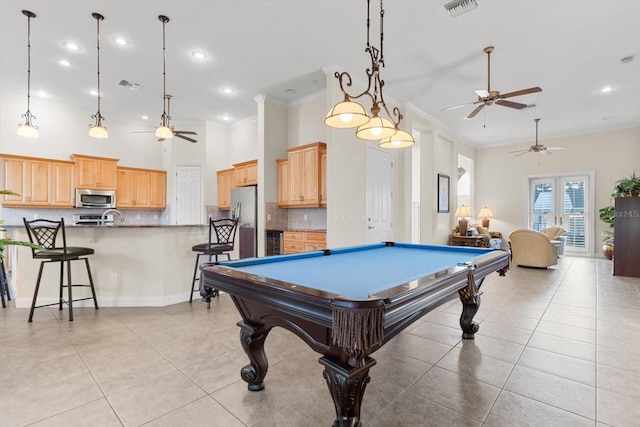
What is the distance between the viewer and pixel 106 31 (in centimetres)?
370

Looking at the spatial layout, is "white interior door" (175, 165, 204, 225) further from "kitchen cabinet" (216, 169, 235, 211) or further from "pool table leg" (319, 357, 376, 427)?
"pool table leg" (319, 357, 376, 427)

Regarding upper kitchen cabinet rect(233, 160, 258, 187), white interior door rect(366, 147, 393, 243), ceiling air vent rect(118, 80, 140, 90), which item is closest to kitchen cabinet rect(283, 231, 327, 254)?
white interior door rect(366, 147, 393, 243)

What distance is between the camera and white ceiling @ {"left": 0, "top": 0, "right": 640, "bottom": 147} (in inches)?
130

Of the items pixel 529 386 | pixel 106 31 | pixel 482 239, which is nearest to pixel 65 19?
pixel 106 31

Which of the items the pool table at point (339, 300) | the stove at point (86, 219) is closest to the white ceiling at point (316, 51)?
the stove at point (86, 219)

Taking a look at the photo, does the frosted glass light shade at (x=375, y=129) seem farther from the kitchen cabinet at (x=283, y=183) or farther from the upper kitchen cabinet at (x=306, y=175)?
the kitchen cabinet at (x=283, y=183)

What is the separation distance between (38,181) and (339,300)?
699 cm

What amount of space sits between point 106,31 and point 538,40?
528 centimetres

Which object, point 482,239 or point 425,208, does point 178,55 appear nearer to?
point 425,208

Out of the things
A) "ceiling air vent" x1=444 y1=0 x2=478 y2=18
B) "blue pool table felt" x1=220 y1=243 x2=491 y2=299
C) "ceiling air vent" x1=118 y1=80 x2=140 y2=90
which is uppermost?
"ceiling air vent" x1=118 y1=80 x2=140 y2=90

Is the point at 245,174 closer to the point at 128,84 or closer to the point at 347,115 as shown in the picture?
the point at 128,84

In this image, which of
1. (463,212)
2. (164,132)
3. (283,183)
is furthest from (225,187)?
(463,212)

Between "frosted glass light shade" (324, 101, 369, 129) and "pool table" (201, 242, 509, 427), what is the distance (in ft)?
3.50

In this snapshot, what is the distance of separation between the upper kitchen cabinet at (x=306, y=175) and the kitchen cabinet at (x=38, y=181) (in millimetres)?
4386
